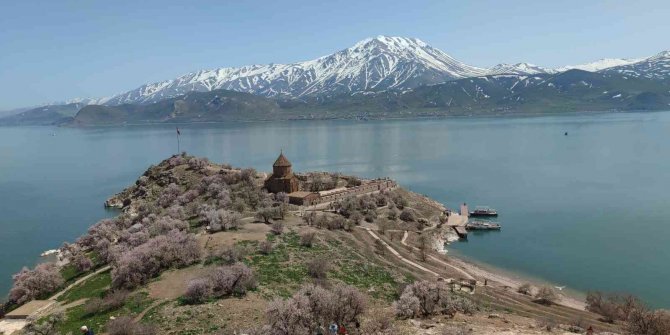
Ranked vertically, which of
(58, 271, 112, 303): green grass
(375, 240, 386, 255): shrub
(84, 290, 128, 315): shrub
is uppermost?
(84, 290, 128, 315): shrub

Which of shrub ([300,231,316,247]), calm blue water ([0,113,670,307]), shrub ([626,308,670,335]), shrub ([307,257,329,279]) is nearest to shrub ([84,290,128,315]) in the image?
shrub ([307,257,329,279])

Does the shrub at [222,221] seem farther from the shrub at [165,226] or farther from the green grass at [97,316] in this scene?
the green grass at [97,316]

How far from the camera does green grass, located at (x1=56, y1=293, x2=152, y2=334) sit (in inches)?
982

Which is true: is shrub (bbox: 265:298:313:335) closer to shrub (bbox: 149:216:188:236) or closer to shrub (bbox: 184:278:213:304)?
shrub (bbox: 184:278:213:304)

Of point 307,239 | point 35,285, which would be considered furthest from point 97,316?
point 307,239

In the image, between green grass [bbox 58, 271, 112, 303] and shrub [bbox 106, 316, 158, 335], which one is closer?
shrub [bbox 106, 316, 158, 335]

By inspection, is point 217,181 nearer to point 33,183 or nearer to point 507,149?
point 33,183

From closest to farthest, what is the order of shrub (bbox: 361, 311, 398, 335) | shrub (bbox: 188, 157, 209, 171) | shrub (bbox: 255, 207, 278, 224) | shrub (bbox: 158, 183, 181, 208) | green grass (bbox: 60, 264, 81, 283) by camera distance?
shrub (bbox: 361, 311, 398, 335)
green grass (bbox: 60, 264, 81, 283)
shrub (bbox: 255, 207, 278, 224)
shrub (bbox: 158, 183, 181, 208)
shrub (bbox: 188, 157, 209, 171)

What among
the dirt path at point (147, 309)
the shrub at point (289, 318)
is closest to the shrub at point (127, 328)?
the dirt path at point (147, 309)

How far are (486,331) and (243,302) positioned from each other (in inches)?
502

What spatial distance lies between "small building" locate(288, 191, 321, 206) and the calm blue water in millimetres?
Answer: 18928

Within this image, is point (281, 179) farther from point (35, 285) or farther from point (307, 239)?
point (35, 285)

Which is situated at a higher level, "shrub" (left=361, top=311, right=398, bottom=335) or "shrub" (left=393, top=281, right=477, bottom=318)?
"shrub" (left=361, top=311, right=398, bottom=335)

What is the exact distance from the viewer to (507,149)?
15825cm
